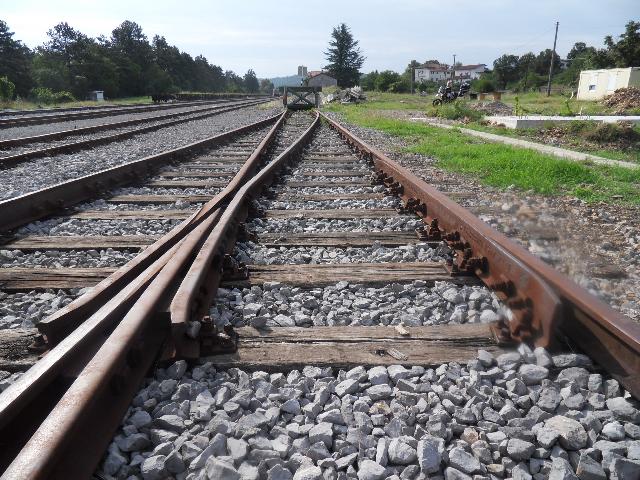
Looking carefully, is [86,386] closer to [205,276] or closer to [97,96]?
[205,276]

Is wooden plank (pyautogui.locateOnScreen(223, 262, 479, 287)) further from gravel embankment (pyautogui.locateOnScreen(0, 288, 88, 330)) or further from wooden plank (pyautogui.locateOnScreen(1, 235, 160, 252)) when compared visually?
wooden plank (pyautogui.locateOnScreen(1, 235, 160, 252))

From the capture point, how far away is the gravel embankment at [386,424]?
51.4 inches

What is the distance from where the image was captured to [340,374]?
1.73 metres

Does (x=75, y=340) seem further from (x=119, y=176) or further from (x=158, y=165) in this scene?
(x=158, y=165)

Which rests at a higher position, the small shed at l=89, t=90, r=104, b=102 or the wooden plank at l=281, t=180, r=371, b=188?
the small shed at l=89, t=90, r=104, b=102

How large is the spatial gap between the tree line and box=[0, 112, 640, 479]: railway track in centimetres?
3090

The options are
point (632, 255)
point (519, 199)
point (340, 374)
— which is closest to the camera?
point (340, 374)

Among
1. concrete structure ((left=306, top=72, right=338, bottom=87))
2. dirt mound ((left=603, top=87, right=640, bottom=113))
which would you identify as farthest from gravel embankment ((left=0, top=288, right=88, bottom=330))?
concrete structure ((left=306, top=72, right=338, bottom=87))

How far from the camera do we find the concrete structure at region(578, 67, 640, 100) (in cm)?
3154

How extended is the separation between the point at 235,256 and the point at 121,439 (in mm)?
1592

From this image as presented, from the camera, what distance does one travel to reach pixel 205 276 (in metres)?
2.25

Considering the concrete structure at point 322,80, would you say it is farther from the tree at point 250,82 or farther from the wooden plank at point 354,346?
the wooden plank at point 354,346

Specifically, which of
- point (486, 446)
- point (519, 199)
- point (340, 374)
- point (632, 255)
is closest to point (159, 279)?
point (340, 374)

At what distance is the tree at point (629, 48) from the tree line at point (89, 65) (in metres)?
50.3
